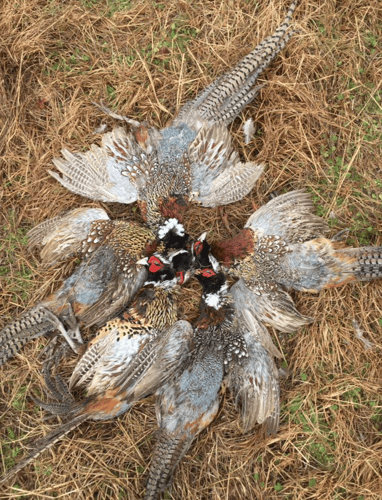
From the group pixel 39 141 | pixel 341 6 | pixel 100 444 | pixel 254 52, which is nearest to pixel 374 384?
pixel 100 444

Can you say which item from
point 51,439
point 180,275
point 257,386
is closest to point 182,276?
point 180,275

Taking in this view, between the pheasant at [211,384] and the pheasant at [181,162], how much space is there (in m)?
0.72

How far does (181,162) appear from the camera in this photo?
12.9ft

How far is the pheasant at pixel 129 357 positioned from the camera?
3.67m

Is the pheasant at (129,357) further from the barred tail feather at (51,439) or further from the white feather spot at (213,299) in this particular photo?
the white feather spot at (213,299)

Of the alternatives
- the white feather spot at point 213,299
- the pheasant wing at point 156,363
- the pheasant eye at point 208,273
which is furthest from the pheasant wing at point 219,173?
the pheasant wing at point 156,363

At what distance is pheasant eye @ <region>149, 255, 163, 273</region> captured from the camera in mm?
3793

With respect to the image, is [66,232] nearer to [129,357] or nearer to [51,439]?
[129,357]

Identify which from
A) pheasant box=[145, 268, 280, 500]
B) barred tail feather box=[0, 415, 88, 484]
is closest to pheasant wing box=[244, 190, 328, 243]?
pheasant box=[145, 268, 280, 500]

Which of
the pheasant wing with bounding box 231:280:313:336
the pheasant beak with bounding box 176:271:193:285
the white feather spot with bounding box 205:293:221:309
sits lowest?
the pheasant wing with bounding box 231:280:313:336

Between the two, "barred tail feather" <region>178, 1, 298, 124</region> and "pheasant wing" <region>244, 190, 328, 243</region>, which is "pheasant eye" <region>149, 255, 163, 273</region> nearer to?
"pheasant wing" <region>244, 190, 328, 243</region>

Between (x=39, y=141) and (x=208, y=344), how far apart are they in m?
2.50

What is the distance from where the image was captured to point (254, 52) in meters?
3.99

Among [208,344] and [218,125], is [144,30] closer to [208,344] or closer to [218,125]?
[218,125]
